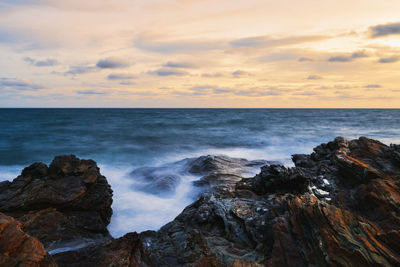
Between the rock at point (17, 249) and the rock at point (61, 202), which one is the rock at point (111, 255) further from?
the rock at point (61, 202)

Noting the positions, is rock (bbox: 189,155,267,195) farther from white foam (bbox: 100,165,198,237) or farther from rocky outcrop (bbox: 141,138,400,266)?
rocky outcrop (bbox: 141,138,400,266)

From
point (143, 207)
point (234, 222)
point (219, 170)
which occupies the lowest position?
point (143, 207)

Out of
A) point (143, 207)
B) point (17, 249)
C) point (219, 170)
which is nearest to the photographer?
point (17, 249)

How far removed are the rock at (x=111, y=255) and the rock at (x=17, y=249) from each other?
801 millimetres

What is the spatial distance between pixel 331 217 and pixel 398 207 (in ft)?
7.62

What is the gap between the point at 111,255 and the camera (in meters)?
4.76

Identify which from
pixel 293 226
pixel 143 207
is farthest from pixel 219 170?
pixel 293 226

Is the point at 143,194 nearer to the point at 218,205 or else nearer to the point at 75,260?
the point at 218,205

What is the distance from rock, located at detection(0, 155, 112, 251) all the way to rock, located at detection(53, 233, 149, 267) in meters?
2.09

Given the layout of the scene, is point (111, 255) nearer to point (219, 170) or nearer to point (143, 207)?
point (143, 207)

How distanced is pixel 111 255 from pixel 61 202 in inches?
158

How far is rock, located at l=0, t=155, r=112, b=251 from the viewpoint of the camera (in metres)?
6.93

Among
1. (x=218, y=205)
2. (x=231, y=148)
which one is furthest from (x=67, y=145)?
(x=218, y=205)

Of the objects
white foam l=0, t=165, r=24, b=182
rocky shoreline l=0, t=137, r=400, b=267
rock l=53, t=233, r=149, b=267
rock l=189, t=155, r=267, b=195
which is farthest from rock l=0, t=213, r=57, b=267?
white foam l=0, t=165, r=24, b=182
